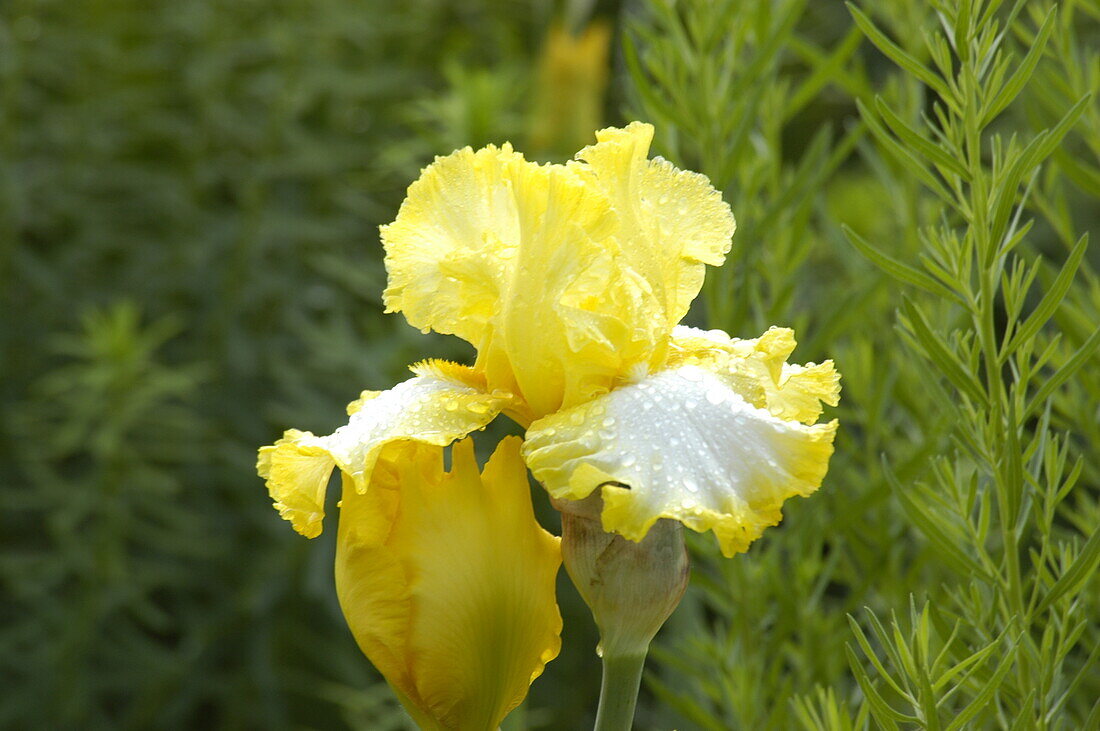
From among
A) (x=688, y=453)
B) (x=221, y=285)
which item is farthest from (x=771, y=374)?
(x=221, y=285)

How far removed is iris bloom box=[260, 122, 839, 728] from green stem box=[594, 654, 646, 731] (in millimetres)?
37

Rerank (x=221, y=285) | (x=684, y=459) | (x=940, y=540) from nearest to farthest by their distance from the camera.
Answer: (x=684, y=459) → (x=940, y=540) → (x=221, y=285)

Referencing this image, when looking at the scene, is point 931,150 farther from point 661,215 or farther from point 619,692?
point 619,692

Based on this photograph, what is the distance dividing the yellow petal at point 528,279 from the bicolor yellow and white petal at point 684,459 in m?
0.02

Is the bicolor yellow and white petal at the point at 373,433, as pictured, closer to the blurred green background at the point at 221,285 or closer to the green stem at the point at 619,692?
the green stem at the point at 619,692

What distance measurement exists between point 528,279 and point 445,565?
0.35 feet

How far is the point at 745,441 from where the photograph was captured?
389 mm

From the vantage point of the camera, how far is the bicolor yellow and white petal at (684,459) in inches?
14.5

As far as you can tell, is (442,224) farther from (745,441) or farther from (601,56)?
(601,56)

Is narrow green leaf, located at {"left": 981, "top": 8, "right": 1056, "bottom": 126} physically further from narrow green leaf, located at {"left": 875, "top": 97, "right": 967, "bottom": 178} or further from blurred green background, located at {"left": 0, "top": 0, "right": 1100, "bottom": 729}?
blurred green background, located at {"left": 0, "top": 0, "right": 1100, "bottom": 729}

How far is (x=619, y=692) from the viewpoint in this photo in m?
0.42

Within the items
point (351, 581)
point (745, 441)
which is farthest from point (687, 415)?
point (351, 581)

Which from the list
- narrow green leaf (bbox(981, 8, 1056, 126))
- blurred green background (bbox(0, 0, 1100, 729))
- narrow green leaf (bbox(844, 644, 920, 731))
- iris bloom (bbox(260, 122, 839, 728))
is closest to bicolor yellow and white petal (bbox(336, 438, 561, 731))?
iris bloom (bbox(260, 122, 839, 728))

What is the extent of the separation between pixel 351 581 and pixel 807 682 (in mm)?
303
